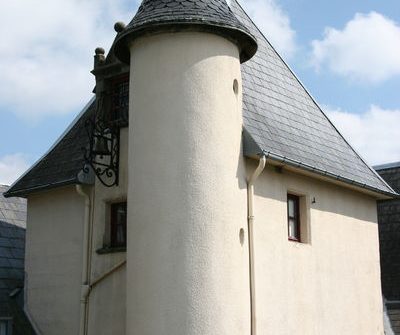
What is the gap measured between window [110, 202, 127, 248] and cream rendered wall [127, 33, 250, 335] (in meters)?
2.26

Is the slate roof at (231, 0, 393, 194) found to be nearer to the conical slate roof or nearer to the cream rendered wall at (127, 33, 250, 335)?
the cream rendered wall at (127, 33, 250, 335)

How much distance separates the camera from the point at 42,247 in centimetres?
1853

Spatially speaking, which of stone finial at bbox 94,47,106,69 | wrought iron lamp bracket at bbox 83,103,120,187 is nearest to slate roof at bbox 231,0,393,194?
wrought iron lamp bracket at bbox 83,103,120,187

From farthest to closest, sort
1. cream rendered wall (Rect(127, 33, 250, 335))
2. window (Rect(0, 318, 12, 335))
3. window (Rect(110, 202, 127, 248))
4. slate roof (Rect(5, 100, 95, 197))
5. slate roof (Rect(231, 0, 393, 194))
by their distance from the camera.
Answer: window (Rect(0, 318, 12, 335)) → slate roof (Rect(5, 100, 95, 197)) → window (Rect(110, 202, 127, 248)) → slate roof (Rect(231, 0, 393, 194)) → cream rendered wall (Rect(127, 33, 250, 335))

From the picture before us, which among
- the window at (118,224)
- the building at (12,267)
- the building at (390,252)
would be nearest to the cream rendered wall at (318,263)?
the window at (118,224)

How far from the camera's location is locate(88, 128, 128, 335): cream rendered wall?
1633 centimetres

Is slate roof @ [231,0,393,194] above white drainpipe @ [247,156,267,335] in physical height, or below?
above

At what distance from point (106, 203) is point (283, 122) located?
14.6ft

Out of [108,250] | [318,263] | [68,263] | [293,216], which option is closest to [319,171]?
[293,216]

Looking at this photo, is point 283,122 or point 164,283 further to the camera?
point 283,122

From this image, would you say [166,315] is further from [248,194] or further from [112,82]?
[112,82]

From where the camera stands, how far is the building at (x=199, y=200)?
14.2 metres

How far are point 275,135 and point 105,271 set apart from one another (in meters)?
4.64

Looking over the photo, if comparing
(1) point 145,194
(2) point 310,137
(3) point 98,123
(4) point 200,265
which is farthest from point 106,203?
(2) point 310,137
